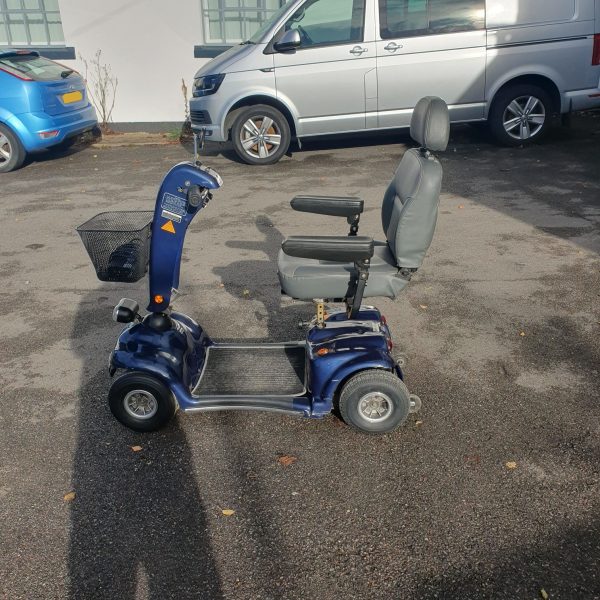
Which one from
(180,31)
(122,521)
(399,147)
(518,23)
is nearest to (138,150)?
(180,31)

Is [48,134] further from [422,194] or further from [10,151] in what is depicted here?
[422,194]

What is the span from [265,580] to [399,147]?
28.6 ft

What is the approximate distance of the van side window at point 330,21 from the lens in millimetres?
8938

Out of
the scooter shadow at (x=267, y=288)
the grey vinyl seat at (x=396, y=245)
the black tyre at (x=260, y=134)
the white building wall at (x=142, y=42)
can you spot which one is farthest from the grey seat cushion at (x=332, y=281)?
the white building wall at (x=142, y=42)

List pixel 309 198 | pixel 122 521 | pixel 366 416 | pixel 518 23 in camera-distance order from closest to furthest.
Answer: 1. pixel 122 521
2. pixel 366 416
3. pixel 309 198
4. pixel 518 23

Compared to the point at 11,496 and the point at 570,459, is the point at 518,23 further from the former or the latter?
the point at 11,496

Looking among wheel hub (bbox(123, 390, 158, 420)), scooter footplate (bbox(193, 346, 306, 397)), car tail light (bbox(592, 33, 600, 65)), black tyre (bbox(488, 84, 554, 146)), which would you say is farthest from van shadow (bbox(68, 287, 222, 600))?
car tail light (bbox(592, 33, 600, 65))

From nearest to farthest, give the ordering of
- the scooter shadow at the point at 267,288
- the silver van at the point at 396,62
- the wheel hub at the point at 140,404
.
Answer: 1. the wheel hub at the point at 140,404
2. the scooter shadow at the point at 267,288
3. the silver van at the point at 396,62

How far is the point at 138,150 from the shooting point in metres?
11.1

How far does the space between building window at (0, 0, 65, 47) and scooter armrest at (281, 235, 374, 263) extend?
10550mm

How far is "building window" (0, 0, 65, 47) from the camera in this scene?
A: 11.8 m

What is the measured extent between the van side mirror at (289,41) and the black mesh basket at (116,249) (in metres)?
6.09

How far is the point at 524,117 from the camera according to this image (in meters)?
9.59

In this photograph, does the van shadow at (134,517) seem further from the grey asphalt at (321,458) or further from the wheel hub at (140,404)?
the wheel hub at (140,404)
